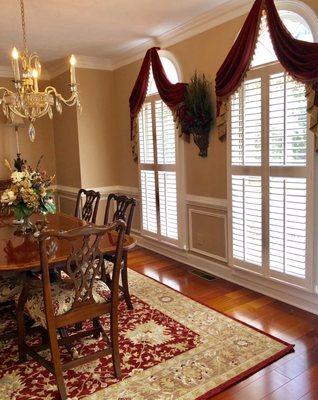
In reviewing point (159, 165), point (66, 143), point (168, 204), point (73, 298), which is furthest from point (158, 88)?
point (73, 298)

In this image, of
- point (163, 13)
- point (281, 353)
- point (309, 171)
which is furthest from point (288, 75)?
point (281, 353)

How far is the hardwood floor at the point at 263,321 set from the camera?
211 centimetres

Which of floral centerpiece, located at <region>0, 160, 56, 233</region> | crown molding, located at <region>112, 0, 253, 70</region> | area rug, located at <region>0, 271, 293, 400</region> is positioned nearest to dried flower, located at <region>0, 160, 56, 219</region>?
floral centerpiece, located at <region>0, 160, 56, 233</region>

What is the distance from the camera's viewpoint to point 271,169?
3.14m

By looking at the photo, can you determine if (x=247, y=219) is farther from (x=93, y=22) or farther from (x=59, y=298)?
(x=93, y=22)

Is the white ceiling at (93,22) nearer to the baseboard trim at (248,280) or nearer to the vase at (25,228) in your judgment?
the vase at (25,228)

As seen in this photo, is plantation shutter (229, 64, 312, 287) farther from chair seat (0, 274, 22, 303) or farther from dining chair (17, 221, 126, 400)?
chair seat (0, 274, 22, 303)

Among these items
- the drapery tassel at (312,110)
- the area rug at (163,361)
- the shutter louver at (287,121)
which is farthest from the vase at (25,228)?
the drapery tassel at (312,110)

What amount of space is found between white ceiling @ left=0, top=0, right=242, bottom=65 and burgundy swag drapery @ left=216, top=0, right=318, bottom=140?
438 mm

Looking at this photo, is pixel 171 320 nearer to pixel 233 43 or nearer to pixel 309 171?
pixel 309 171

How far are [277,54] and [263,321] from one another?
218 cm

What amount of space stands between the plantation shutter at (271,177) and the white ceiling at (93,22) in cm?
103

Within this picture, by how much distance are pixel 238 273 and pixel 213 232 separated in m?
0.53

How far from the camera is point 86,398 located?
2.06 meters
